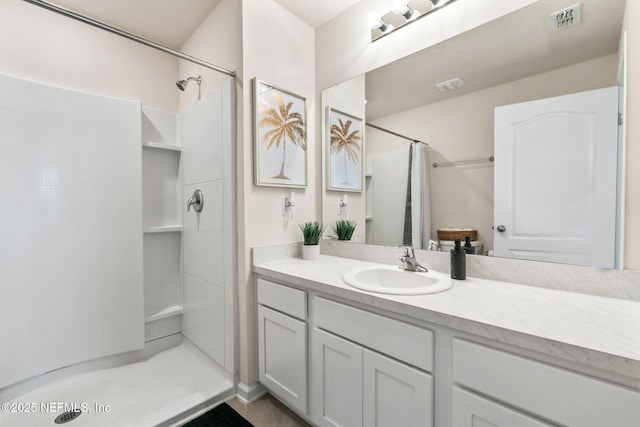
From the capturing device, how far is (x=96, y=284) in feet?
6.22

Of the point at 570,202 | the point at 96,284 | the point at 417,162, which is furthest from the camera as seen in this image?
the point at 96,284

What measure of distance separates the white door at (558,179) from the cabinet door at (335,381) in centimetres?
83

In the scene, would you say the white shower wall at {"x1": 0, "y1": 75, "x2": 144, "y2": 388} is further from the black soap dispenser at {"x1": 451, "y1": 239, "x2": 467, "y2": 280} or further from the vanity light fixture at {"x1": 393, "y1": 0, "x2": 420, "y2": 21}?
the black soap dispenser at {"x1": 451, "y1": 239, "x2": 467, "y2": 280}

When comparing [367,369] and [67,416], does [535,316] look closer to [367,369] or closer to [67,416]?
[367,369]

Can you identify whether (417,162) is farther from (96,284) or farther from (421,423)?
(96,284)

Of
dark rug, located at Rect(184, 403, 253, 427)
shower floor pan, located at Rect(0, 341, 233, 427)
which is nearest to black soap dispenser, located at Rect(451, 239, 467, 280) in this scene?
dark rug, located at Rect(184, 403, 253, 427)

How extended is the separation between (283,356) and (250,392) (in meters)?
0.43

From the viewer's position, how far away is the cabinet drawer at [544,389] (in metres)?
0.67

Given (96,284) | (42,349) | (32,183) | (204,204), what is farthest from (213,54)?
(42,349)

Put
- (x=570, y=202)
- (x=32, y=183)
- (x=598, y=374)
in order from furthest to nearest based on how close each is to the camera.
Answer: (x=32, y=183) → (x=570, y=202) → (x=598, y=374)

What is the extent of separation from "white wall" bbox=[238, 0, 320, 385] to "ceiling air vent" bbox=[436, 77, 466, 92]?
925 mm

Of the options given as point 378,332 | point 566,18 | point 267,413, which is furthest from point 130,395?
point 566,18

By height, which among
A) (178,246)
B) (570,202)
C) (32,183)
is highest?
(32,183)

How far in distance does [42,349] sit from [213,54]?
223 centimetres
